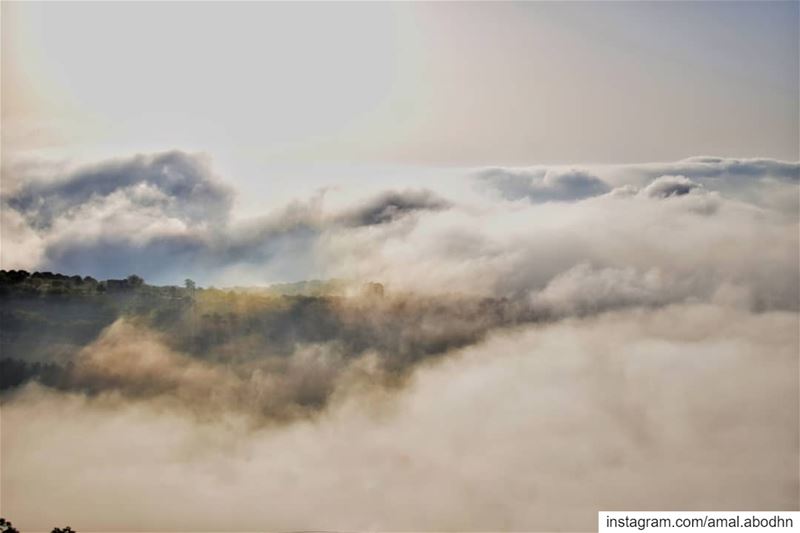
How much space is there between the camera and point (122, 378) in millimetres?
28859

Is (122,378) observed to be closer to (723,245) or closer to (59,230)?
(59,230)

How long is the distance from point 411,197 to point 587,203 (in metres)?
5.68

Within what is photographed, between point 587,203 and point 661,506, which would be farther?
point 587,203

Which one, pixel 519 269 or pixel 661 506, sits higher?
pixel 519 269

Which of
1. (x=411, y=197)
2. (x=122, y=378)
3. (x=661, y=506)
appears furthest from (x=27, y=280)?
(x=661, y=506)

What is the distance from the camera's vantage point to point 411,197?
29.4 meters

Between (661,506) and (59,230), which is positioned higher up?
(59,230)

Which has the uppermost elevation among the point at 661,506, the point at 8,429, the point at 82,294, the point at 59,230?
the point at 59,230

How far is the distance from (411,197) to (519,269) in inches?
168

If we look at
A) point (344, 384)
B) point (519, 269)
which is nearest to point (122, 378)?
point (344, 384)

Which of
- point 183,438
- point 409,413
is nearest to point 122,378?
point 183,438

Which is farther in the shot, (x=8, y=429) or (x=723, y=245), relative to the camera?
(x=723, y=245)

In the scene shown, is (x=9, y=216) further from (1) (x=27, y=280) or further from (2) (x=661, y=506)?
(2) (x=661, y=506)

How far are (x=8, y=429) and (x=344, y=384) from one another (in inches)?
409
